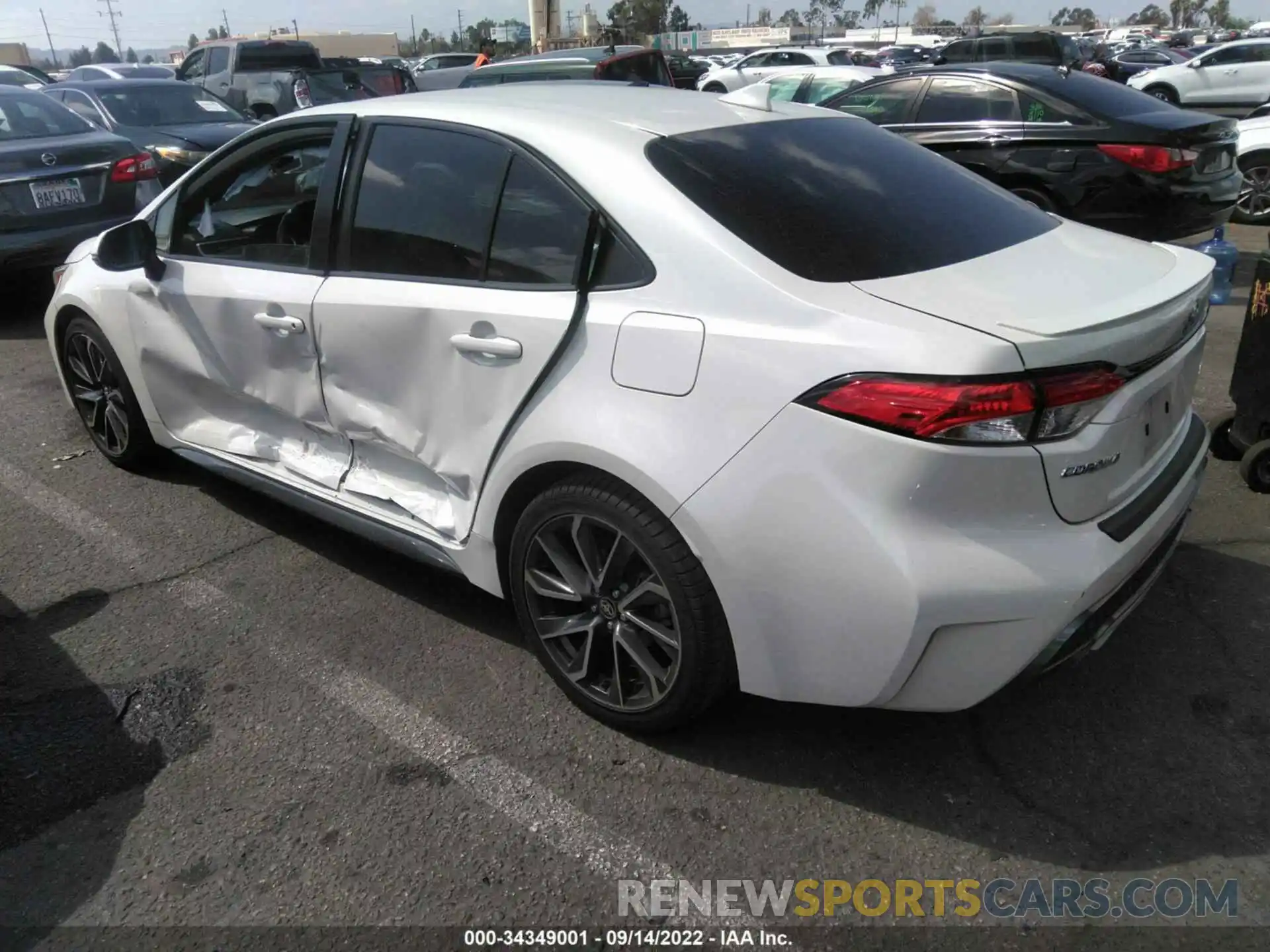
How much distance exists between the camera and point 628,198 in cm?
260

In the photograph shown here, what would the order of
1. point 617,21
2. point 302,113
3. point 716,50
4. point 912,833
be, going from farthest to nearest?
point 617,21 → point 716,50 → point 302,113 → point 912,833

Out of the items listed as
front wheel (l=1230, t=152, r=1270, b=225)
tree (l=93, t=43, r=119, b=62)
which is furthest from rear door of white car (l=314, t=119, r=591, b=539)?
tree (l=93, t=43, r=119, b=62)

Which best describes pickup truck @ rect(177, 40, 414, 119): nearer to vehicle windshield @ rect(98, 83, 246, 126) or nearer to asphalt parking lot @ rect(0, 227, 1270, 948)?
vehicle windshield @ rect(98, 83, 246, 126)

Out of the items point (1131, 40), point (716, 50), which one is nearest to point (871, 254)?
point (716, 50)

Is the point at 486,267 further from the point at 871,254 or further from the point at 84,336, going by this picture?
the point at 84,336

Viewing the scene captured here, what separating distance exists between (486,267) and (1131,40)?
62629 millimetres

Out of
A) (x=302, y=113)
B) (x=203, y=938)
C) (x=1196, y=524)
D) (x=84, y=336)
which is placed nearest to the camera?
(x=203, y=938)

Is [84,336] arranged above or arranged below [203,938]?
above

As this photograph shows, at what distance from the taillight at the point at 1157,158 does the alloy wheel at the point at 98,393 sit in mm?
6600

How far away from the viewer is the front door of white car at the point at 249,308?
3383 millimetres

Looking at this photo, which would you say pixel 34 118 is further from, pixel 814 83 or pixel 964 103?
pixel 814 83

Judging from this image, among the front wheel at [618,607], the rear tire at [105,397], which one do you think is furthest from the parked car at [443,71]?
the front wheel at [618,607]

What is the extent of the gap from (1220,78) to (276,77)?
Result: 18845 mm

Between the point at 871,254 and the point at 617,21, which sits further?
the point at 617,21
